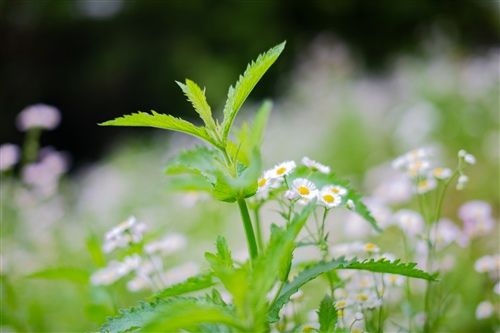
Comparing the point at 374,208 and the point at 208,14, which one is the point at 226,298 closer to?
the point at 374,208

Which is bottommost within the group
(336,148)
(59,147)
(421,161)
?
(421,161)

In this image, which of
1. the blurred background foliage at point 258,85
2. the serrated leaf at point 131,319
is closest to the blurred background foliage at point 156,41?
the blurred background foliage at point 258,85

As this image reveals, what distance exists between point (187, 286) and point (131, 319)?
3.9 inches

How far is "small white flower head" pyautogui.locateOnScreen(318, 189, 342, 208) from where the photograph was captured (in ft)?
2.55

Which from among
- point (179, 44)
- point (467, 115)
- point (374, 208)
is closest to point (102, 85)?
point (179, 44)

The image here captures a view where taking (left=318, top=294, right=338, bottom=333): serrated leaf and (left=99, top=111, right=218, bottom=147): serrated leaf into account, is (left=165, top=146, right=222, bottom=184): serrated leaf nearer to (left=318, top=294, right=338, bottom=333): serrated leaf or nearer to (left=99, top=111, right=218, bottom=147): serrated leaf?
(left=99, top=111, right=218, bottom=147): serrated leaf

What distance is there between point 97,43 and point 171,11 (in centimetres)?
122

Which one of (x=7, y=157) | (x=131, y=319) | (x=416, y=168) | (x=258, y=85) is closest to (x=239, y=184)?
(x=131, y=319)

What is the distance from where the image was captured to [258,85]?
7.65m

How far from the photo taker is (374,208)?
1.24 meters

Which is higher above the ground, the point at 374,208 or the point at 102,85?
the point at 102,85

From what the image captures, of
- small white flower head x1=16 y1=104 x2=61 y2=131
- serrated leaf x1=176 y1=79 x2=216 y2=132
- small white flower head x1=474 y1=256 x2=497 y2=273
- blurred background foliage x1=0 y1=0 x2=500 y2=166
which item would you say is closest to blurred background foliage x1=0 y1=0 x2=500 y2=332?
blurred background foliage x1=0 y1=0 x2=500 y2=166

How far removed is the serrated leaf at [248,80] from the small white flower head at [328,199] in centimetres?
17

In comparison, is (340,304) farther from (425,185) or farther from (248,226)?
(425,185)
